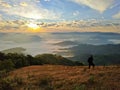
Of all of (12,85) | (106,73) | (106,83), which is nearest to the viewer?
(106,83)

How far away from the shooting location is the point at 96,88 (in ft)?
79.6

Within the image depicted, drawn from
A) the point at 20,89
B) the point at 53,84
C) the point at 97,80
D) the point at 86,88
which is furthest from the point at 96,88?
the point at 20,89

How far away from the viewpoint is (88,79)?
27.4 m

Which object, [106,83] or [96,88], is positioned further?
[106,83]

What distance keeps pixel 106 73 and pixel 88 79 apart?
10.7ft

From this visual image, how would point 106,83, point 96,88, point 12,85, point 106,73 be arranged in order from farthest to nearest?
point 106,73
point 12,85
point 106,83
point 96,88

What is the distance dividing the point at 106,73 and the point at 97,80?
10.8 ft

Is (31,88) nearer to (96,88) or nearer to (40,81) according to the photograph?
(40,81)

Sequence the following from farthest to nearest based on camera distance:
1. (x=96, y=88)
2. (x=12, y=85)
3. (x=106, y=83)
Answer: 1. (x=12, y=85)
2. (x=106, y=83)
3. (x=96, y=88)

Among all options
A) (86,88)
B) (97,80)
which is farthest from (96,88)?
(97,80)

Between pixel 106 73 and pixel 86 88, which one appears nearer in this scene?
pixel 86 88

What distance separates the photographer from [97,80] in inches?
1064

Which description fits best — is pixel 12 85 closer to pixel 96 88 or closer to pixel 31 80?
pixel 31 80

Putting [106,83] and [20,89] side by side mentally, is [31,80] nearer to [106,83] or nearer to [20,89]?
[20,89]
